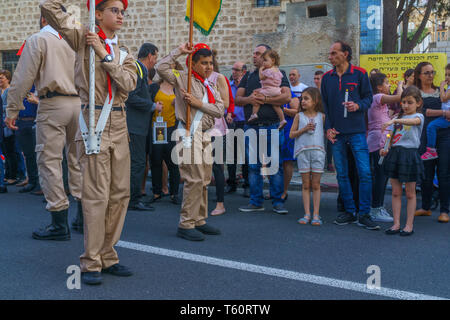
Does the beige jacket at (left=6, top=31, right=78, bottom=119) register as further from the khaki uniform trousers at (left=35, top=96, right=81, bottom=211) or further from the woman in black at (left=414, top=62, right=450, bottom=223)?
the woman in black at (left=414, top=62, right=450, bottom=223)

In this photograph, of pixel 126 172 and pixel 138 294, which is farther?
pixel 126 172


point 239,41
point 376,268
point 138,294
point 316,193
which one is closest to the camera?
point 138,294

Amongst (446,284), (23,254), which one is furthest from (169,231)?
(446,284)

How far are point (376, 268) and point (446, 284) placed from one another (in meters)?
0.59

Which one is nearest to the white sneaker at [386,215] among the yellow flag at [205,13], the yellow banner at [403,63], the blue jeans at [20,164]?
the yellow flag at [205,13]

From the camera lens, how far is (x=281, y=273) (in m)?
4.29

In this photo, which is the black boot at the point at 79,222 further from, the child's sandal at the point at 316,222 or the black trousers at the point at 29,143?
the black trousers at the point at 29,143

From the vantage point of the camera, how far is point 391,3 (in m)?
15.9

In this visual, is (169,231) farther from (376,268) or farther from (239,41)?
(239,41)

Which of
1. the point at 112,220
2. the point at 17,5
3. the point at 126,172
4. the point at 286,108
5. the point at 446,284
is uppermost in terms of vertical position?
the point at 17,5

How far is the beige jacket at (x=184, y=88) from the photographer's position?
5.30m

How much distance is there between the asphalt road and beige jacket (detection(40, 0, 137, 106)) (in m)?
1.43

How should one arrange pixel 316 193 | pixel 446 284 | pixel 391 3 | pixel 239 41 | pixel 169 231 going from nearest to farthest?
pixel 446 284, pixel 169 231, pixel 316 193, pixel 391 3, pixel 239 41

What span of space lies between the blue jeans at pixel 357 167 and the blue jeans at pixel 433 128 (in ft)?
3.61
